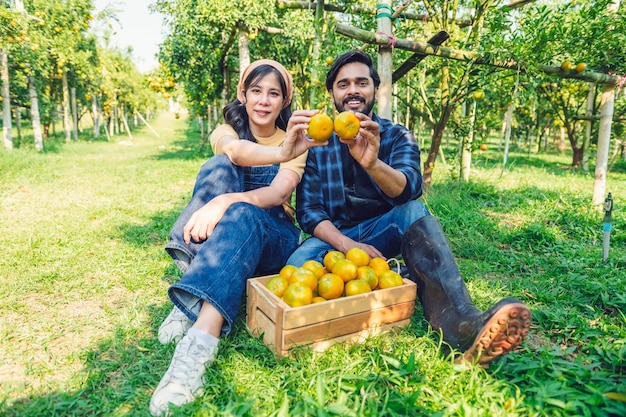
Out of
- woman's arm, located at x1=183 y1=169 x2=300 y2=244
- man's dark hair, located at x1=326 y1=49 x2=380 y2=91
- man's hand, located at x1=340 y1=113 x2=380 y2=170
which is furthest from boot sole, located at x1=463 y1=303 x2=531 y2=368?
man's dark hair, located at x1=326 y1=49 x2=380 y2=91

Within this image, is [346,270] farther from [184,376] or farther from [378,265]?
[184,376]

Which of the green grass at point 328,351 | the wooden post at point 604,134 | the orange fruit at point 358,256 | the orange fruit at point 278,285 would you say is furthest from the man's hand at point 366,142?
the wooden post at point 604,134

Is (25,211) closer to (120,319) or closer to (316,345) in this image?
(120,319)

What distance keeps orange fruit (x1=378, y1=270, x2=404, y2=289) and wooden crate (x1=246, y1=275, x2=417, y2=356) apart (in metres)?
0.05

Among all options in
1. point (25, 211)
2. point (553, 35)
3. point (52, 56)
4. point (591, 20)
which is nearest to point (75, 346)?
point (25, 211)

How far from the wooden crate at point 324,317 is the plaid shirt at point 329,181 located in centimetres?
69

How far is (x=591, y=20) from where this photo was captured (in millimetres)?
4660

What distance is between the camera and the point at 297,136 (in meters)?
2.50

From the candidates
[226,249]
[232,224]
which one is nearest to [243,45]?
[232,224]

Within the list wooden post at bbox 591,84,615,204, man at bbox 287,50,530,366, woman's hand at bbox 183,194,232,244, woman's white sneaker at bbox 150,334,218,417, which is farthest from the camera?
wooden post at bbox 591,84,615,204

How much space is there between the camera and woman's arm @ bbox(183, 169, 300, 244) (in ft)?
7.69

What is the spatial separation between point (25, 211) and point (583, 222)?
7.63m

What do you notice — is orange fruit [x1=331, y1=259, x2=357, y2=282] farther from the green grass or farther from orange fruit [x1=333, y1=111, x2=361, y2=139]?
orange fruit [x1=333, y1=111, x2=361, y2=139]

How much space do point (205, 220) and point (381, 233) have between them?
121cm
